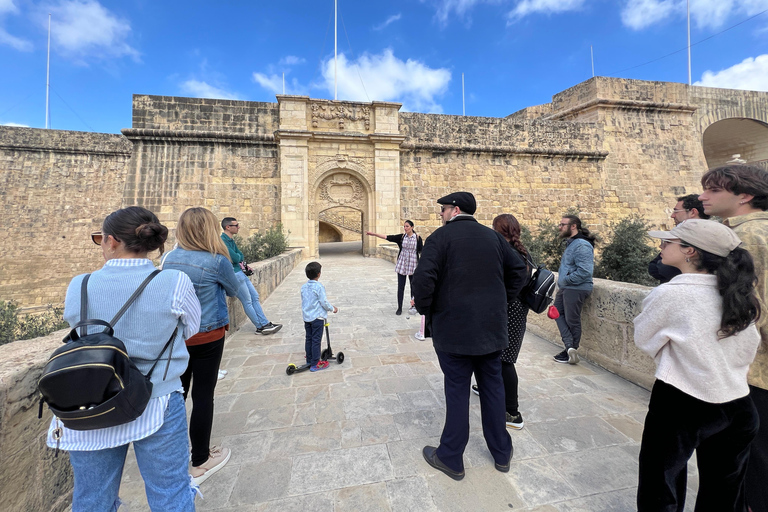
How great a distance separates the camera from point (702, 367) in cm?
120

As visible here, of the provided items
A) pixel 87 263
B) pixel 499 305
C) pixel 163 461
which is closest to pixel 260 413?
pixel 163 461

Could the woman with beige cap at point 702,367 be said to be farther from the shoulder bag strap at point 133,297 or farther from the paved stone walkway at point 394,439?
the shoulder bag strap at point 133,297

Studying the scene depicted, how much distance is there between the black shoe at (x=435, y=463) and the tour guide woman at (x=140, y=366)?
48.7 inches

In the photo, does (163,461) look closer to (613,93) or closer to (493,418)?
(493,418)

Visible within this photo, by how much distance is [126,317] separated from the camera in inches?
44.1

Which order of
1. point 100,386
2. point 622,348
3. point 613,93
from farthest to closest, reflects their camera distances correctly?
point 613,93 → point 622,348 → point 100,386

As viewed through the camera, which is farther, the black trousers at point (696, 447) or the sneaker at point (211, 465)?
the sneaker at point (211, 465)

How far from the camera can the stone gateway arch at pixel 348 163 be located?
38.1ft

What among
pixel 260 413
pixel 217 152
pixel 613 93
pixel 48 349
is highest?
pixel 613 93

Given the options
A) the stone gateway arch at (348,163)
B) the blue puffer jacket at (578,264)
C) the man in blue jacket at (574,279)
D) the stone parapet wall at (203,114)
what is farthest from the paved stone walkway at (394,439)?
the stone parapet wall at (203,114)

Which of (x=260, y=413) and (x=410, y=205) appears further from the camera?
(x=410, y=205)

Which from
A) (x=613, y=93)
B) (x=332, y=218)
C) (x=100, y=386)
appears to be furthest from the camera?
(x=332, y=218)

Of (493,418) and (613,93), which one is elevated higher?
(613,93)

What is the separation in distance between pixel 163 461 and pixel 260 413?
1.32 meters
